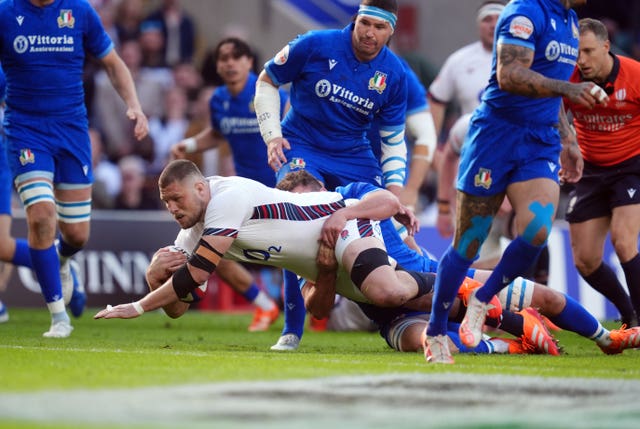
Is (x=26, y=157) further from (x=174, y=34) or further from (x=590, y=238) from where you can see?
(x=174, y=34)

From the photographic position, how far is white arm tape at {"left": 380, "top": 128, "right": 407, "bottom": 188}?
355 inches

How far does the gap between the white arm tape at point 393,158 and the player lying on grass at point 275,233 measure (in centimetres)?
→ 110

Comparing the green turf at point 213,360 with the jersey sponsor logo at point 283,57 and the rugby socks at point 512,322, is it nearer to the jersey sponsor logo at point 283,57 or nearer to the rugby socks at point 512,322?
the rugby socks at point 512,322

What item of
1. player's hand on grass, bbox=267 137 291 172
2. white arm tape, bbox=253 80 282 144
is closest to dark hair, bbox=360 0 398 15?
white arm tape, bbox=253 80 282 144

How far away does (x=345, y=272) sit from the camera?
7.77m

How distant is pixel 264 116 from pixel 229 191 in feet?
4.78

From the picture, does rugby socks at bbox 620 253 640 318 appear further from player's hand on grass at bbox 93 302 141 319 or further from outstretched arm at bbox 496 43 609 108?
player's hand on grass at bbox 93 302 141 319

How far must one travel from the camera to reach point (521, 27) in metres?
6.71

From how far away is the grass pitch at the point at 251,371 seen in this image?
16.8 feet

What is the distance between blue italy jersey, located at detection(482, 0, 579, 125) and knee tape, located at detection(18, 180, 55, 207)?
3.71 m

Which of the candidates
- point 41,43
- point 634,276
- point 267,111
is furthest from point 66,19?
point 634,276

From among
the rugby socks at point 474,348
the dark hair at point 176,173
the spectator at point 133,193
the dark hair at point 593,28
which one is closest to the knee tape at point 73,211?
the dark hair at point 176,173

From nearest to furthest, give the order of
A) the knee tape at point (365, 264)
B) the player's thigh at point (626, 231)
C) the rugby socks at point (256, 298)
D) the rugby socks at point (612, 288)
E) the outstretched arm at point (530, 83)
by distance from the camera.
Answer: the outstretched arm at point (530, 83), the knee tape at point (365, 264), the player's thigh at point (626, 231), the rugby socks at point (612, 288), the rugby socks at point (256, 298)

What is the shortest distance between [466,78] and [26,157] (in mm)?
4589
